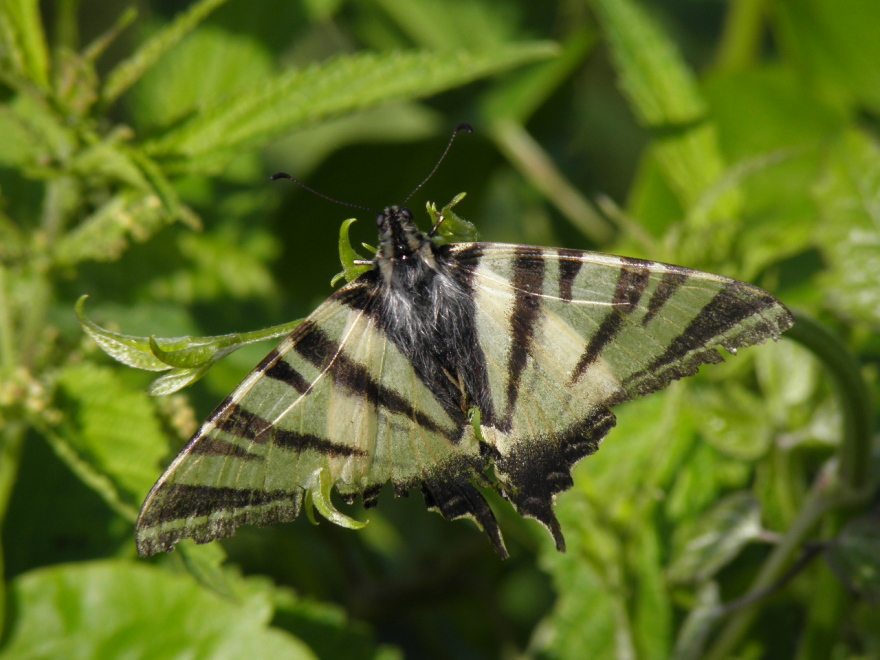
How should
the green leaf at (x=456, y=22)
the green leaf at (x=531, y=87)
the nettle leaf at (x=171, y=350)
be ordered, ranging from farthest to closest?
the green leaf at (x=456, y=22) → the green leaf at (x=531, y=87) → the nettle leaf at (x=171, y=350)

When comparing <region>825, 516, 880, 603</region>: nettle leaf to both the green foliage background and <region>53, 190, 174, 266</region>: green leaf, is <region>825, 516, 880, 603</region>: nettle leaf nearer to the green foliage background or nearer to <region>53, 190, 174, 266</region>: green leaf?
the green foliage background

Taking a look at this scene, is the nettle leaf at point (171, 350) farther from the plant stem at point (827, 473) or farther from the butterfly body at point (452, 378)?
the plant stem at point (827, 473)

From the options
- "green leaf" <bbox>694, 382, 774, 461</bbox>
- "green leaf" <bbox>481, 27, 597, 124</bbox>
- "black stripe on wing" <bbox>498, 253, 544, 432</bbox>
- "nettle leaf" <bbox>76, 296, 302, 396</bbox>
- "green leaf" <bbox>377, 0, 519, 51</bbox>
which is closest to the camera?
"nettle leaf" <bbox>76, 296, 302, 396</bbox>

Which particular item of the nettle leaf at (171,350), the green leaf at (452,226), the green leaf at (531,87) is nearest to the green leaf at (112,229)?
the nettle leaf at (171,350)

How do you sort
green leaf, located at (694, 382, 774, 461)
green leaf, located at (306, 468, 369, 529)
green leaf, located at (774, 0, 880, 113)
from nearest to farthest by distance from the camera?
green leaf, located at (306, 468, 369, 529) → green leaf, located at (694, 382, 774, 461) → green leaf, located at (774, 0, 880, 113)

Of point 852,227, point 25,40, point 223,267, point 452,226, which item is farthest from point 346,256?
point 852,227

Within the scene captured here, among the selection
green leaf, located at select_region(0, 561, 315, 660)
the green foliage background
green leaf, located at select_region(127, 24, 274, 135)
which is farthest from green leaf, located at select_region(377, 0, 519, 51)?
green leaf, located at select_region(0, 561, 315, 660)

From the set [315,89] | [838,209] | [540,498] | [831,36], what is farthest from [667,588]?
[831,36]
